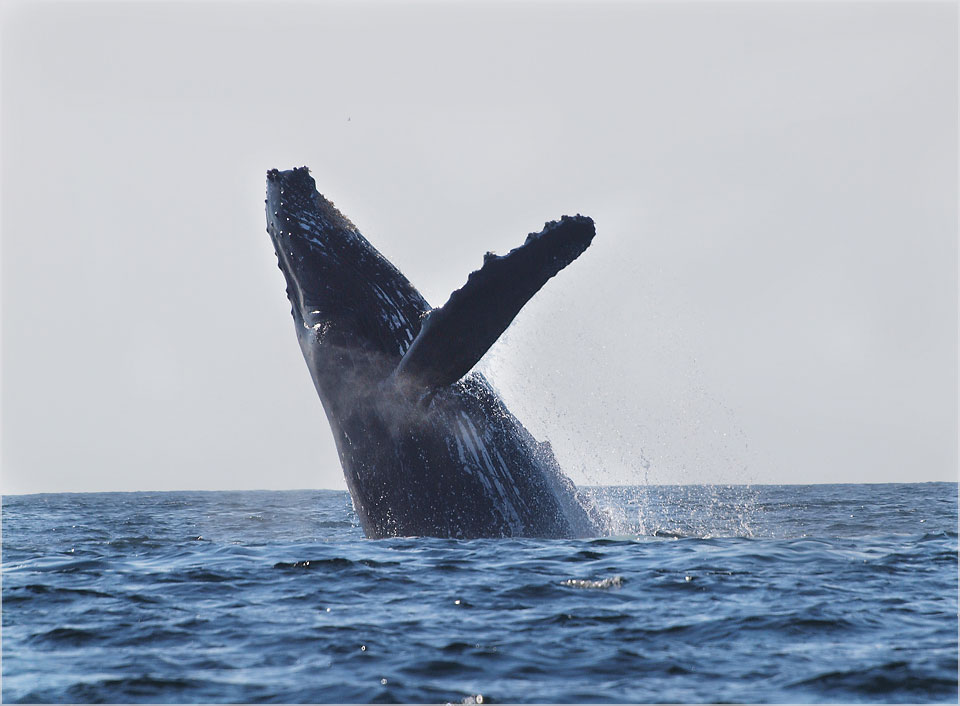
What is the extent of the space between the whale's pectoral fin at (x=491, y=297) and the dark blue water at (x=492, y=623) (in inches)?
79.4

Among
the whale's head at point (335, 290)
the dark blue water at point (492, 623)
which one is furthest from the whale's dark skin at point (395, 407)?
the dark blue water at point (492, 623)

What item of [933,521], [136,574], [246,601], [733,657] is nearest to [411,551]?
[246,601]

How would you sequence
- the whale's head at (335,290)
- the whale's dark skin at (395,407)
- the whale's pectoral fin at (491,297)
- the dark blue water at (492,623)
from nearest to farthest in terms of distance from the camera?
1. the dark blue water at (492,623)
2. the whale's pectoral fin at (491,297)
3. the whale's dark skin at (395,407)
4. the whale's head at (335,290)

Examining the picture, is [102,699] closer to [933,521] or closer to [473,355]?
[473,355]

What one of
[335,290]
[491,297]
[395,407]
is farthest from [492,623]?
[335,290]

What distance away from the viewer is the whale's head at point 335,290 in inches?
416

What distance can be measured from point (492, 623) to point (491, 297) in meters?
2.89

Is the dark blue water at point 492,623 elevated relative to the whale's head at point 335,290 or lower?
lower

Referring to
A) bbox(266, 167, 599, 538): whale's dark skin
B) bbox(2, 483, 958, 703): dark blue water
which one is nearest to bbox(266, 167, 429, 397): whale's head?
bbox(266, 167, 599, 538): whale's dark skin

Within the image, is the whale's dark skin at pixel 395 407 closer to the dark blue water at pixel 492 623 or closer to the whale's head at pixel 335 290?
the whale's head at pixel 335 290

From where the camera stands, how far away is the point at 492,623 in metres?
7.39

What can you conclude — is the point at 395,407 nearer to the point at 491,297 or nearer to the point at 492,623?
the point at 491,297

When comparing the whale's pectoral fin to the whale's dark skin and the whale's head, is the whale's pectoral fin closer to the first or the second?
the whale's dark skin

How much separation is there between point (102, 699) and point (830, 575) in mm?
6585
